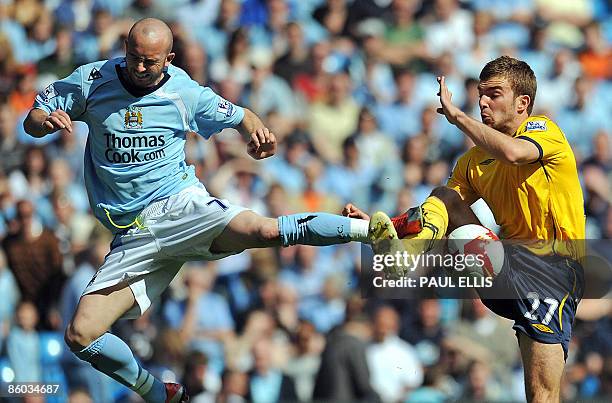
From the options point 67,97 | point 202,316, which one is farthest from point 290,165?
point 67,97

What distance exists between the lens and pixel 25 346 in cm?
1055

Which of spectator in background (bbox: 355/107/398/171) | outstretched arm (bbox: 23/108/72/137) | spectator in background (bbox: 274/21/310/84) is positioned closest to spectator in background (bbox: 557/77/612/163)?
spectator in background (bbox: 355/107/398/171)

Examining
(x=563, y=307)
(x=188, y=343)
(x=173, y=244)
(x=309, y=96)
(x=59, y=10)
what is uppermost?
(x=59, y=10)

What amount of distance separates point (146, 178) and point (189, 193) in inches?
11.0

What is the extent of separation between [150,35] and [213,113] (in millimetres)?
688

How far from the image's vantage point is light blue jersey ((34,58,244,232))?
Answer: 23.4 ft

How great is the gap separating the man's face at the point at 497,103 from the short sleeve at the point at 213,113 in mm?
1534

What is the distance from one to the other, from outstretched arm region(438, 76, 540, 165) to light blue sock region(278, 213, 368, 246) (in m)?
0.85

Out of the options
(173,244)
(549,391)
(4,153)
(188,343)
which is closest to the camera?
(549,391)

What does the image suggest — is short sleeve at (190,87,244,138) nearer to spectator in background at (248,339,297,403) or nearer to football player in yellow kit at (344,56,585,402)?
football player in yellow kit at (344,56,585,402)

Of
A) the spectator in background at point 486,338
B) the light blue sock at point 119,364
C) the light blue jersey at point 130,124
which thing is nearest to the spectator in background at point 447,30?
the spectator in background at point 486,338

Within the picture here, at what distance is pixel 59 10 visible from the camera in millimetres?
12078

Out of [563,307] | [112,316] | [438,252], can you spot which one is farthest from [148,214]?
[563,307]

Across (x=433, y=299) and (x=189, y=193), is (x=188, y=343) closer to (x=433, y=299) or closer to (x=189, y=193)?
(x=433, y=299)
